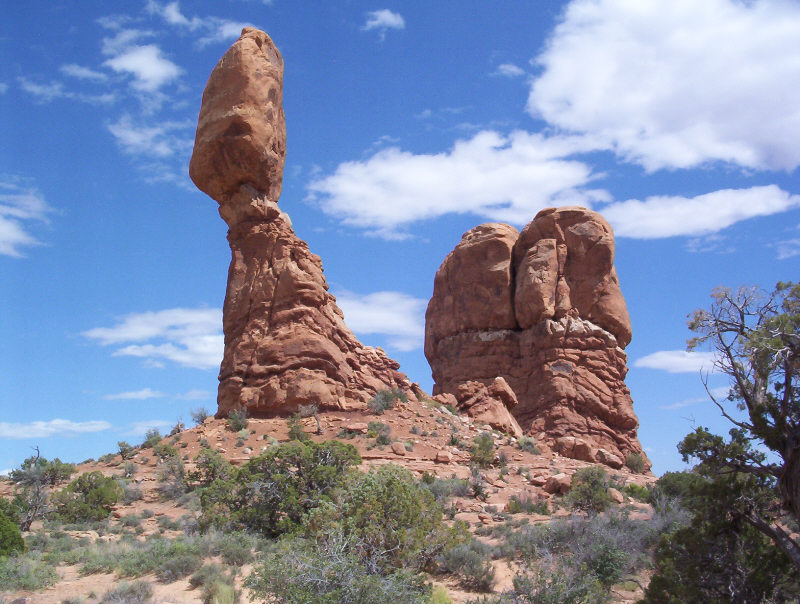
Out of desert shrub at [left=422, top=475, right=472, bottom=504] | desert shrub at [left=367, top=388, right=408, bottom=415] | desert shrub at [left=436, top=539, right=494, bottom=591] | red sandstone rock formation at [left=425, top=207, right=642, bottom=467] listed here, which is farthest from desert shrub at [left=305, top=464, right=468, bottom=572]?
red sandstone rock formation at [left=425, top=207, right=642, bottom=467]

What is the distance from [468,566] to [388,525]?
197 cm

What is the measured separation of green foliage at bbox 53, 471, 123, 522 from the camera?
59.1ft

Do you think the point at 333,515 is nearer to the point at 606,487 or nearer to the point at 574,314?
the point at 606,487

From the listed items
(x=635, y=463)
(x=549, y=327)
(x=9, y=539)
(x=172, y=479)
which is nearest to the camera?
(x=9, y=539)

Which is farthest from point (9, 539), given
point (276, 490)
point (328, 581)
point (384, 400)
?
point (384, 400)

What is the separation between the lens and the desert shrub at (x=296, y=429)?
881 inches

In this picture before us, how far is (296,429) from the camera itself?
2306cm

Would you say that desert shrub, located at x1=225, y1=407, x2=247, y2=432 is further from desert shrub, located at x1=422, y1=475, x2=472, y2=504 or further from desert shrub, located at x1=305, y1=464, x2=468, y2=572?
desert shrub, located at x1=305, y1=464, x2=468, y2=572

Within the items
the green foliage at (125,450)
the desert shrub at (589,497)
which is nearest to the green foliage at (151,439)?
the green foliage at (125,450)

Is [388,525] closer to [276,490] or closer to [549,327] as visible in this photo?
[276,490]

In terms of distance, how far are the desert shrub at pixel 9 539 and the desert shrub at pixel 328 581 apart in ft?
20.3

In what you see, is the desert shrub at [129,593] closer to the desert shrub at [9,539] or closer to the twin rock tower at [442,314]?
the desert shrub at [9,539]

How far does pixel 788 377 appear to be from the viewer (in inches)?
335

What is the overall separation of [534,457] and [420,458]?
19.0ft
